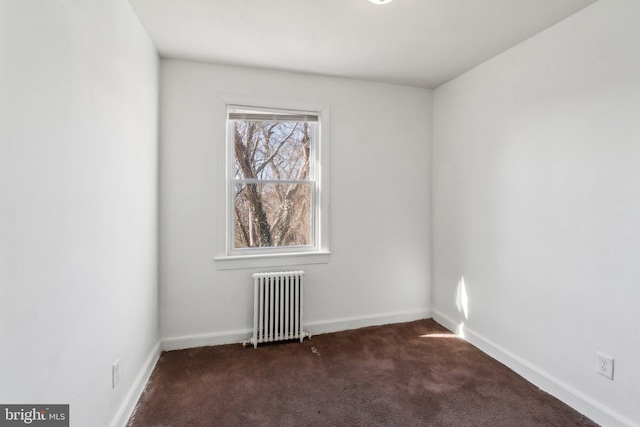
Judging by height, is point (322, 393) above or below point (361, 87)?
below

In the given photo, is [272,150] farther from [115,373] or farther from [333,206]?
[115,373]

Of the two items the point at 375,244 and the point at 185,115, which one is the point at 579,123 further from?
the point at 185,115

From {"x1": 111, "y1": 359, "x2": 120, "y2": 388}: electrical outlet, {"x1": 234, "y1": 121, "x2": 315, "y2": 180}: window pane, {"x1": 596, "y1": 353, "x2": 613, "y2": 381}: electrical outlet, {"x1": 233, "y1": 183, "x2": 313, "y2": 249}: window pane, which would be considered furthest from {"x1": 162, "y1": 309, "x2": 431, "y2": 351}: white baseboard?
{"x1": 596, "y1": 353, "x2": 613, "y2": 381}: electrical outlet

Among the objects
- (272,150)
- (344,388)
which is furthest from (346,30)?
(344,388)

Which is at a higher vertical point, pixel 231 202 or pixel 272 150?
pixel 272 150

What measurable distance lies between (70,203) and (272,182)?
1.79m

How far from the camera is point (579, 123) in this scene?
1933mm

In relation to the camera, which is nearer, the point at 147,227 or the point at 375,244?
the point at 147,227

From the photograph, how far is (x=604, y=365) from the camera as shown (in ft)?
5.90

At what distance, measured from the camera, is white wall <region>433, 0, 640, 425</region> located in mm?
1710

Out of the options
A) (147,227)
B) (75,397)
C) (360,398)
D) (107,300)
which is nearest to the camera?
(75,397)

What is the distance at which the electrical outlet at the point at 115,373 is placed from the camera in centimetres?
164

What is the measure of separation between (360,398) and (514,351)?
1.32 m

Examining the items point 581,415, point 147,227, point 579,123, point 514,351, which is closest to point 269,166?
point 147,227
